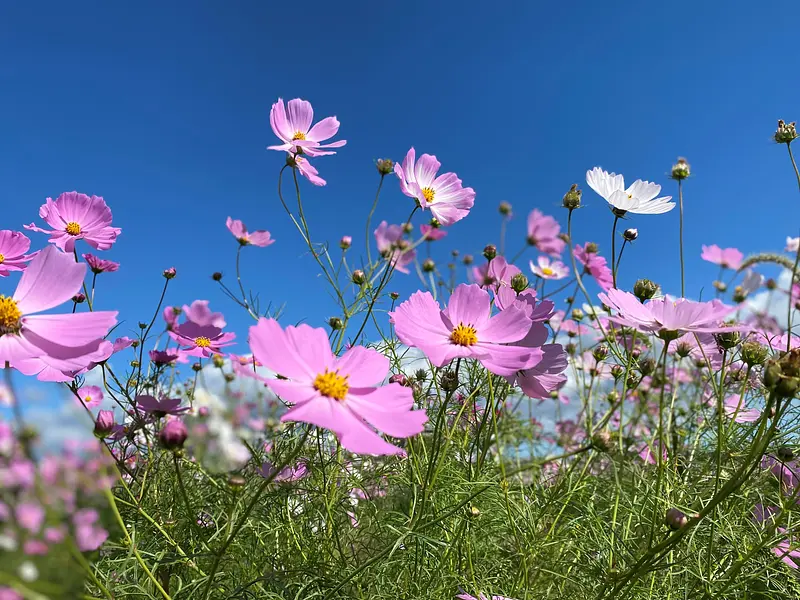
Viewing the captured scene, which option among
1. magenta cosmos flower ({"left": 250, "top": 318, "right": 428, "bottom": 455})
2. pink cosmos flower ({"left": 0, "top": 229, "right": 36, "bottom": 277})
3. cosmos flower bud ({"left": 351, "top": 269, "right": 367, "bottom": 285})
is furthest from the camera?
cosmos flower bud ({"left": 351, "top": 269, "right": 367, "bottom": 285})

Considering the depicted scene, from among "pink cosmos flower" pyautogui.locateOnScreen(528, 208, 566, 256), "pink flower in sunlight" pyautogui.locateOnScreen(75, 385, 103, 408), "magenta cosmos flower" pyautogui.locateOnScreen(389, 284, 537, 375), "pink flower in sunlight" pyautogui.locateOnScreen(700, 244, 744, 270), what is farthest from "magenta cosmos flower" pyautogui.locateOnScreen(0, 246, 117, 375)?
"pink flower in sunlight" pyautogui.locateOnScreen(700, 244, 744, 270)

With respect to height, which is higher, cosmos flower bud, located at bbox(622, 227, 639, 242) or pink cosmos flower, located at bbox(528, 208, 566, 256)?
pink cosmos flower, located at bbox(528, 208, 566, 256)

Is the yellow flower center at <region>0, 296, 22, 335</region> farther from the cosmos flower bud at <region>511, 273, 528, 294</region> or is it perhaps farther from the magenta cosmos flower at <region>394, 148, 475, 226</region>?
the cosmos flower bud at <region>511, 273, 528, 294</region>

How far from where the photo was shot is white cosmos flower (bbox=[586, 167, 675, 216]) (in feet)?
3.03

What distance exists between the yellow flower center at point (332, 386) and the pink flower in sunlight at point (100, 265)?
38.6 inches

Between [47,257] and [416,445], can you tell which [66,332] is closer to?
[47,257]

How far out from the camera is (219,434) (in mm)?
741

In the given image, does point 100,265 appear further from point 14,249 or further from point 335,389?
point 335,389

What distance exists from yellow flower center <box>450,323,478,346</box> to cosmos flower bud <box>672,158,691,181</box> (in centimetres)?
70

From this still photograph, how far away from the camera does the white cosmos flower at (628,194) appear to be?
923 millimetres

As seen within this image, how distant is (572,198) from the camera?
40.4 inches

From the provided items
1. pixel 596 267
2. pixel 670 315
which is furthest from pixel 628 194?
pixel 596 267

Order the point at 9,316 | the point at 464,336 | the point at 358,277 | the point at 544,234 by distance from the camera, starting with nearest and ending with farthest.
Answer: the point at 9,316
the point at 464,336
the point at 358,277
the point at 544,234

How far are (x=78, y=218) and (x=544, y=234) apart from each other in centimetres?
153
